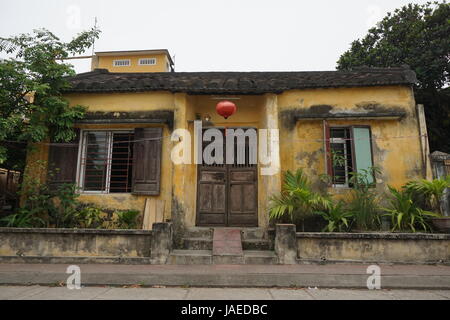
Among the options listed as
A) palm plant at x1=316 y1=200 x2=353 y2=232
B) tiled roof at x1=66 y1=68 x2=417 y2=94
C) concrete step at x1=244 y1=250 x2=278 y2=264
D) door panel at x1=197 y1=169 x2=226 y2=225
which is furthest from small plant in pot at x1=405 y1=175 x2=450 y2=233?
door panel at x1=197 y1=169 x2=226 y2=225

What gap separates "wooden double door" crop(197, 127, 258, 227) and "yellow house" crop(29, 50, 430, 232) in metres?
0.03

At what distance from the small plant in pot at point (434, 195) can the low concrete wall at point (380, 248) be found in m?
0.61

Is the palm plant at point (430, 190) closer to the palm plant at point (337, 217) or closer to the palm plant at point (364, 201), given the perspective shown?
the palm plant at point (364, 201)

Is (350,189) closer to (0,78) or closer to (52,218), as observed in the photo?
(52,218)

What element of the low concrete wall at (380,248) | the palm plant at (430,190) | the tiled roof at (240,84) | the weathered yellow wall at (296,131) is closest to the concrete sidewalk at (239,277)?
the low concrete wall at (380,248)

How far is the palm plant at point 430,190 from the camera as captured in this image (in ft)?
20.9

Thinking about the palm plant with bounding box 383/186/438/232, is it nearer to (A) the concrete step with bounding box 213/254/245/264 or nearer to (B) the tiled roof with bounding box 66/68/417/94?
(B) the tiled roof with bounding box 66/68/417/94

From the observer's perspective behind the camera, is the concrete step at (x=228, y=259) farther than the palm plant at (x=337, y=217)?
No

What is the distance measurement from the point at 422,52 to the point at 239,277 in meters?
14.3

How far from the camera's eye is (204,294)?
4.20 meters

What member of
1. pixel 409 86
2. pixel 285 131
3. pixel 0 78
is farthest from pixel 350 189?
pixel 0 78

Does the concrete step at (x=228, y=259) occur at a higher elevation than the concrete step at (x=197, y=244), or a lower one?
lower

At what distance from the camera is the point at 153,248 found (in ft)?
18.7

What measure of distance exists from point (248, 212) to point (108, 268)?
3.71 meters
